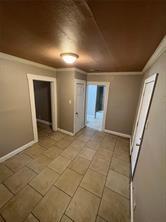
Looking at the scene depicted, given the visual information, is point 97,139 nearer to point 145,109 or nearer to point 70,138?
point 70,138

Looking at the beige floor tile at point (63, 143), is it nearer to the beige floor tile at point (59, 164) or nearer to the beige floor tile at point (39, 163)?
the beige floor tile at point (59, 164)

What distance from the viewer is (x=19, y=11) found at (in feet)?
2.92

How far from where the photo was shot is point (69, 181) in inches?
80.8

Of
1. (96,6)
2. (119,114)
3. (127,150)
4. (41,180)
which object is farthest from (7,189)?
(119,114)

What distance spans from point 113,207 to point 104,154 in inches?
53.1

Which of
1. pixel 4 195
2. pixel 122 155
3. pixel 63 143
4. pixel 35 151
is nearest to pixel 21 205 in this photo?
pixel 4 195

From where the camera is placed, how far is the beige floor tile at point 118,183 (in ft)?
6.26

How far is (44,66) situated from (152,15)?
9.98 ft

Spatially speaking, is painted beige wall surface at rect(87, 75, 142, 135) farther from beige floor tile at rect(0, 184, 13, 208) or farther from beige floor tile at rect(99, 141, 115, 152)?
beige floor tile at rect(0, 184, 13, 208)

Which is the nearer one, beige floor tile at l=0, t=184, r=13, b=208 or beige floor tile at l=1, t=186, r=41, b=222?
beige floor tile at l=1, t=186, r=41, b=222

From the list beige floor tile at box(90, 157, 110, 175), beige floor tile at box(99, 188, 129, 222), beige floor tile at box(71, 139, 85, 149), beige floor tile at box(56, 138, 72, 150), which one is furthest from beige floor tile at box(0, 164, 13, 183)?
beige floor tile at box(99, 188, 129, 222)

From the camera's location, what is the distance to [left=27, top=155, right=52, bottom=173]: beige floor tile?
2335 mm

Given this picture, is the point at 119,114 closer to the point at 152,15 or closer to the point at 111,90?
the point at 111,90

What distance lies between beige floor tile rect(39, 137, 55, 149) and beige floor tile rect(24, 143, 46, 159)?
13cm
